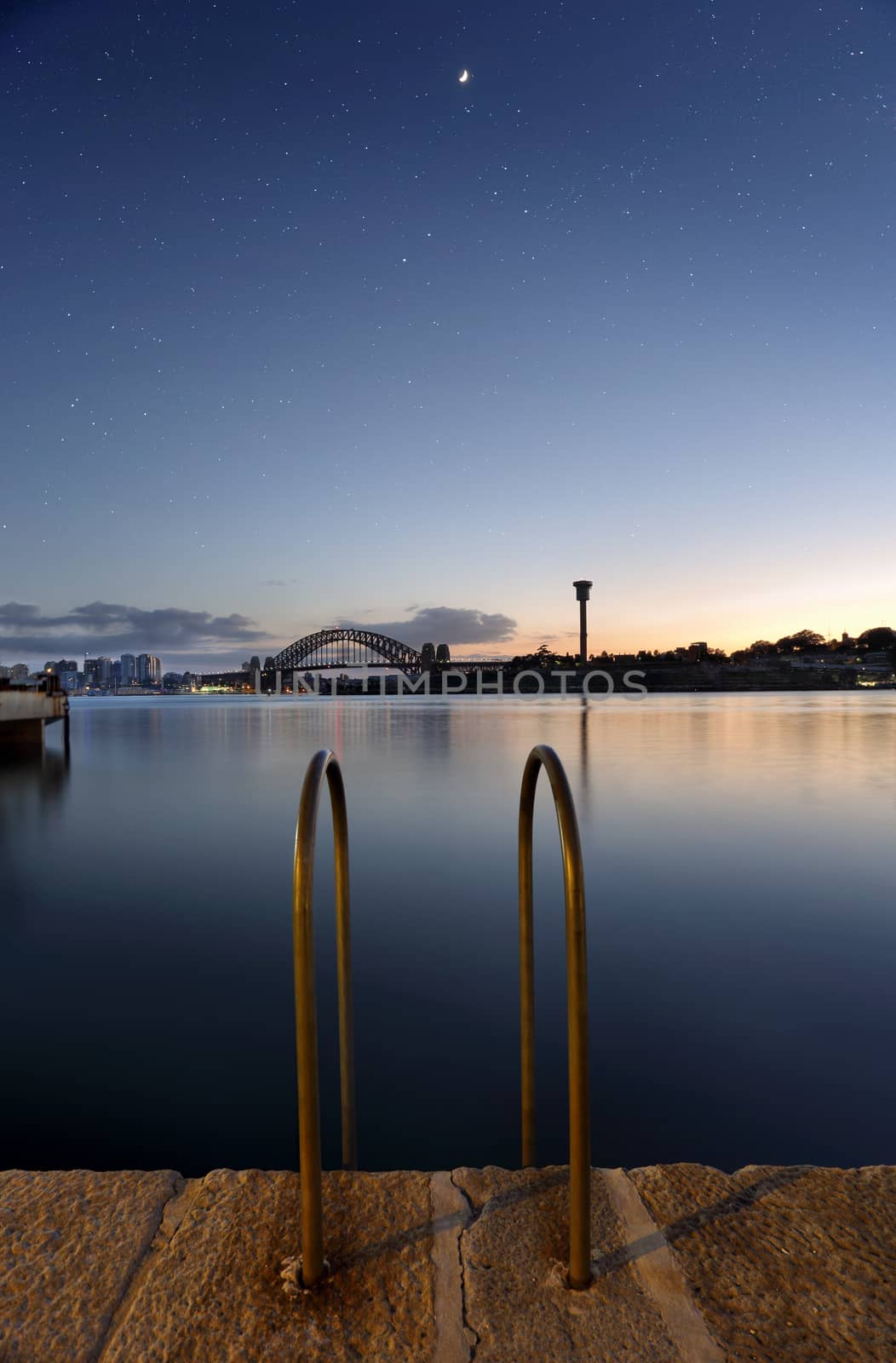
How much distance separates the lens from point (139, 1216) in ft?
5.20

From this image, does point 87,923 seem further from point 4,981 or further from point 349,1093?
point 349,1093

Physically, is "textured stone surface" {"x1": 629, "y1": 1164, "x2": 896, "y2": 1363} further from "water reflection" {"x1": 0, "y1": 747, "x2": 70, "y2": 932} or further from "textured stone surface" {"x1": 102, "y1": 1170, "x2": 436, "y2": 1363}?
"water reflection" {"x1": 0, "y1": 747, "x2": 70, "y2": 932}

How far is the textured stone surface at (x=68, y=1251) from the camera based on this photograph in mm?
1316

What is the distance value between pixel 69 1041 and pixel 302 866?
126 inches

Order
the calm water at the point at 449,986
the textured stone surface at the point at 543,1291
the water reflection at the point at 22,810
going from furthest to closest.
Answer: the water reflection at the point at 22,810
the calm water at the point at 449,986
the textured stone surface at the point at 543,1291

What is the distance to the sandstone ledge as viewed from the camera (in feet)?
4.21

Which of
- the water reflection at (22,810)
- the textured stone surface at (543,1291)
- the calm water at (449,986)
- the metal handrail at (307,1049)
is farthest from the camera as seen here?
the water reflection at (22,810)

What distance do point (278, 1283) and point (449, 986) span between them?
3.06 m

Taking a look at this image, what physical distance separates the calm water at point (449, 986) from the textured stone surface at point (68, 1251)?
1.21 meters

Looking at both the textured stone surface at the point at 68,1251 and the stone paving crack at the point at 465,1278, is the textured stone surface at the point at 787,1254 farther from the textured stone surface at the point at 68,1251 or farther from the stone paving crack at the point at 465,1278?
the textured stone surface at the point at 68,1251

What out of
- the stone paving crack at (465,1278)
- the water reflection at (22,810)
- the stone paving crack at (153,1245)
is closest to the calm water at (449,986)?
the water reflection at (22,810)

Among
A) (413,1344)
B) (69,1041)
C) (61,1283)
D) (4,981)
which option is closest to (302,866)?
(413,1344)

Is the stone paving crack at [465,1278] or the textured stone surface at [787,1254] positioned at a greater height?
the stone paving crack at [465,1278]

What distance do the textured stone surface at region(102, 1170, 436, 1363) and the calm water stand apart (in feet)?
4.23
